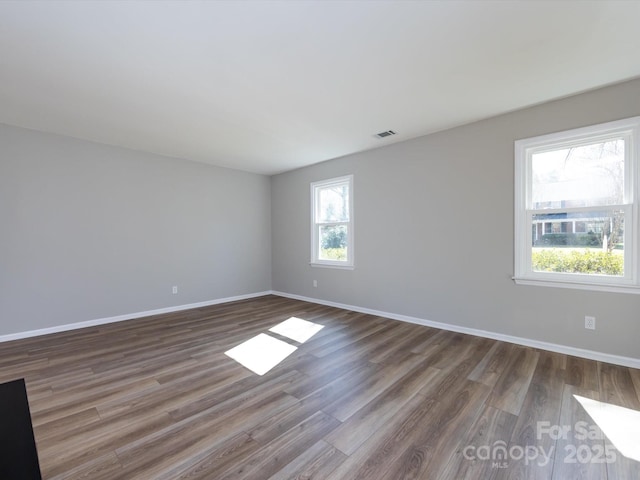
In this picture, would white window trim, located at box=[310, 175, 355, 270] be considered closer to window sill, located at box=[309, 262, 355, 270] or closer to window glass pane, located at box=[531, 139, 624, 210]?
window sill, located at box=[309, 262, 355, 270]

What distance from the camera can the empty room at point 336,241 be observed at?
1696mm

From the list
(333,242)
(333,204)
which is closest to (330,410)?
(333,242)

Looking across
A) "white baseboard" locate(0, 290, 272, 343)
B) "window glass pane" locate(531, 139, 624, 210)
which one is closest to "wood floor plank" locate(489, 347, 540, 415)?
"window glass pane" locate(531, 139, 624, 210)

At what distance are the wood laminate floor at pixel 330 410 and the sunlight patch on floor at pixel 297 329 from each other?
9.2 inches

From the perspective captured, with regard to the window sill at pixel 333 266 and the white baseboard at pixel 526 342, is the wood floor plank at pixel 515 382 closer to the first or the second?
the white baseboard at pixel 526 342

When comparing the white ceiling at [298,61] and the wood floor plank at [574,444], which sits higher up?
the white ceiling at [298,61]

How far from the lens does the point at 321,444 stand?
5.42ft

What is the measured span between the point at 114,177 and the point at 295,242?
3095 mm

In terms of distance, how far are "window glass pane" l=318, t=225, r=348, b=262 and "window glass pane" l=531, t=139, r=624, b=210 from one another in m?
2.71

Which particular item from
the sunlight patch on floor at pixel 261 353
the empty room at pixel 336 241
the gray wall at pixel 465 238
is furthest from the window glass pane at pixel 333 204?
the sunlight patch on floor at pixel 261 353

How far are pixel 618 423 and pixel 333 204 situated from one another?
4117 millimetres

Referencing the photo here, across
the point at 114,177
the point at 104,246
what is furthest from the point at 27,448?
the point at 114,177

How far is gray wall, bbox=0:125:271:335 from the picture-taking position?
11.4 ft

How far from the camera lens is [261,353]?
296 centimetres
